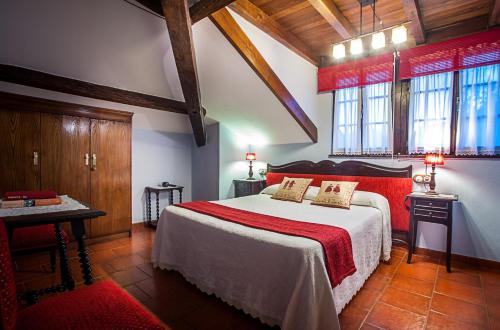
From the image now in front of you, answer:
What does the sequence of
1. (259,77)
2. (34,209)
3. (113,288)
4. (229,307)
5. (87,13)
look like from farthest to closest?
(259,77) < (87,13) < (229,307) < (34,209) < (113,288)

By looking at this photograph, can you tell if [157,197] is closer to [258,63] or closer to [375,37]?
[258,63]

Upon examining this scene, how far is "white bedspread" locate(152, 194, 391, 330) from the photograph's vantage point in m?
1.46

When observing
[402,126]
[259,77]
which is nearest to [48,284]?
[259,77]

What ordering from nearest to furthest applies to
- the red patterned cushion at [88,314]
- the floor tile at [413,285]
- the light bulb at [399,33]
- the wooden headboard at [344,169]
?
1. the red patterned cushion at [88,314]
2. the floor tile at [413,285]
3. the light bulb at [399,33]
4. the wooden headboard at [344,169]

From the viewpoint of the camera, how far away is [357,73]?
3.34m

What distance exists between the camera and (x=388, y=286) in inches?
89.0

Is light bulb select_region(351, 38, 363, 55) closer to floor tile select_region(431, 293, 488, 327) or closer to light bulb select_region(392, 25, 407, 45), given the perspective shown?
light bulb select_region(392, 25, 407, 45)

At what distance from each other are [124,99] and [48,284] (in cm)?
242

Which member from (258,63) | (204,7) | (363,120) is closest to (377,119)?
(363,120)

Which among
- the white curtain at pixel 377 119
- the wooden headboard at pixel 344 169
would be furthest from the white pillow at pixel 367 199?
the white curtain at pixel 377 119

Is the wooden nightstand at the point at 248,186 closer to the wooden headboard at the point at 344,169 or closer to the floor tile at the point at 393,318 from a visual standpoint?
the wooden headboard at the point at 344,169

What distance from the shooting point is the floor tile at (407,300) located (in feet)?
6.34

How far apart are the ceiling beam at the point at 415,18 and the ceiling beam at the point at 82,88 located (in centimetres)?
323

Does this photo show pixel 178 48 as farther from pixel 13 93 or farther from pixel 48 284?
pixel 48 284
